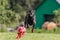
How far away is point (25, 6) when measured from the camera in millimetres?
60031

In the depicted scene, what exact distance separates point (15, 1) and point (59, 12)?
22652 millimetres

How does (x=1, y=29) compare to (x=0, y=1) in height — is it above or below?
below

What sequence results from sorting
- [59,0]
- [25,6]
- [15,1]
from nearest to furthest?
1. [59,0]
2. [15,1]
3. [25,6]

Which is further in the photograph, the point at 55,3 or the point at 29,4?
the point at 29,4

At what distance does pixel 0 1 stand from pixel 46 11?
18695 millimetres

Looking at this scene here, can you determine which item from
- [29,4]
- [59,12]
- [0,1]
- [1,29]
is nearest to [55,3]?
[59,12]

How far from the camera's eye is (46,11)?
3828cm

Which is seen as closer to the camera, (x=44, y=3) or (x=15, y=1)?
(x=44, y=3)

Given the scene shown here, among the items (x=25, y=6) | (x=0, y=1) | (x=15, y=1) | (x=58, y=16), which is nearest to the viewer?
(x=0, y=1)

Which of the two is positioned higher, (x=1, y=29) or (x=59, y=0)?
(x=59, y=0)

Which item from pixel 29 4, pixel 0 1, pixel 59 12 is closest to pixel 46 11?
pixel 59 12

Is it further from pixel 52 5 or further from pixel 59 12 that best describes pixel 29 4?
pixel 59 12

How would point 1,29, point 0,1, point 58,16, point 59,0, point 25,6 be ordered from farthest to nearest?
point 25,6
point 59,0
point 58,16
point 1,29
point 0,1

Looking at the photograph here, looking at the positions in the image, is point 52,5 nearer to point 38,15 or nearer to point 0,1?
point 38,15
